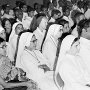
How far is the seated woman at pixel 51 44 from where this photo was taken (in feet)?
19.4

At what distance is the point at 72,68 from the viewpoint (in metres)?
4.46

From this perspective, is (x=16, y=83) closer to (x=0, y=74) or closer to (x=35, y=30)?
(x=0, y=74)

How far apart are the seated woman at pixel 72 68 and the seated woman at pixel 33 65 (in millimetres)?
583

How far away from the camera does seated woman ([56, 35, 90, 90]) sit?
438cm

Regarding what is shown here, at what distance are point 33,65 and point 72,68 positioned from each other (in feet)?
3.01

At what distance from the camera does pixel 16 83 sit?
4.71 meters

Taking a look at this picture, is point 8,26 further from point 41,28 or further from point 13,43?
point 13,43

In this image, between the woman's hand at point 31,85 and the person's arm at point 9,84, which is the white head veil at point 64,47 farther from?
the person's arm at point 9,84

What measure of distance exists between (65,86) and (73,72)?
0.76ft

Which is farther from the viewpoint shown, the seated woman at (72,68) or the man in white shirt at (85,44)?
the man in white shirt at (85,44)

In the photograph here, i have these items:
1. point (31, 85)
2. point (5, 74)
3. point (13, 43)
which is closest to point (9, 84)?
point (5, 74)

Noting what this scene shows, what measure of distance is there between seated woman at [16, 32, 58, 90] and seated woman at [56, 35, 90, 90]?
0.58m

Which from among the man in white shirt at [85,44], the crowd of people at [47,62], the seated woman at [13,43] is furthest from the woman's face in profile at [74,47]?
the seated woman at [13,43]

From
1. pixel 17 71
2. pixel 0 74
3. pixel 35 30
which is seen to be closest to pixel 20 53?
pixel 17 71
